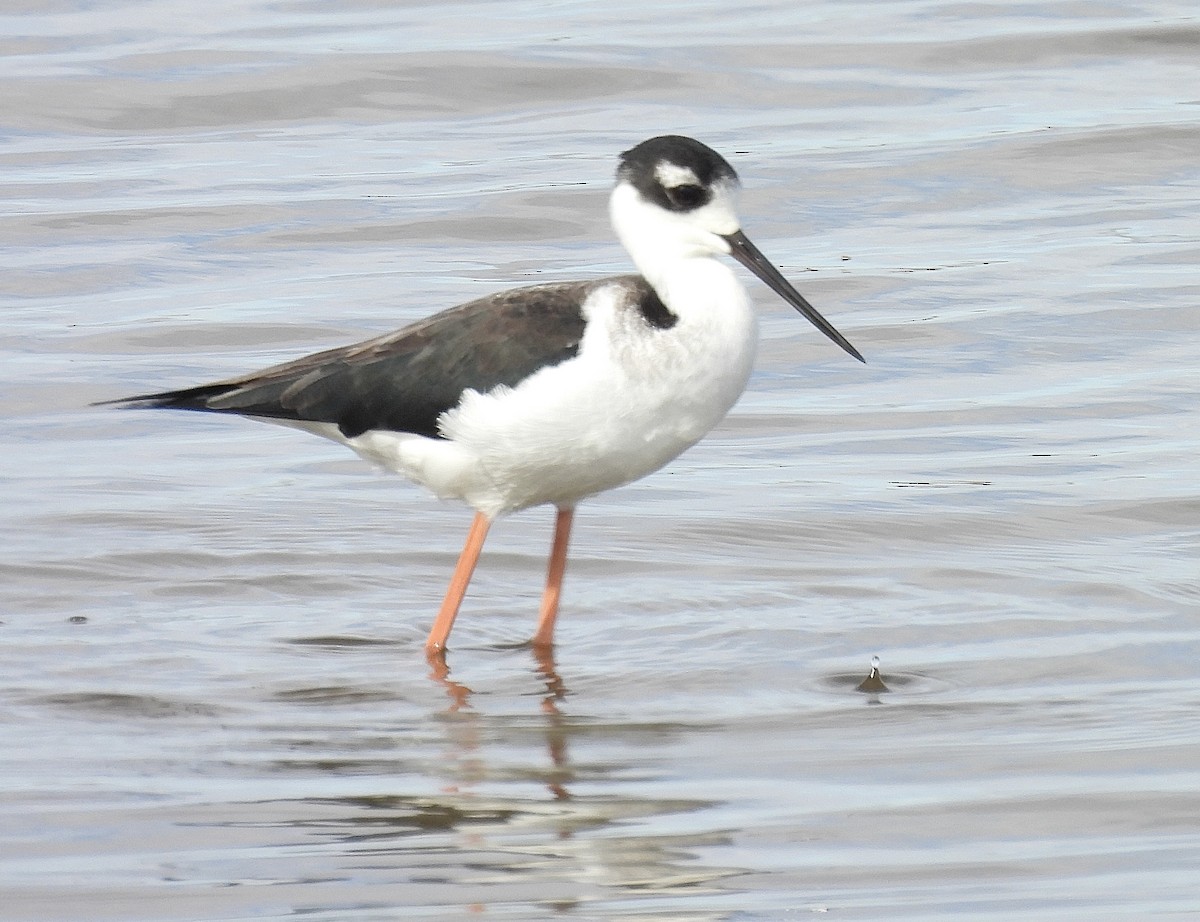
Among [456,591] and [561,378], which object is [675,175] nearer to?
[561,378]

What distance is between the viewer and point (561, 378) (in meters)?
7.18

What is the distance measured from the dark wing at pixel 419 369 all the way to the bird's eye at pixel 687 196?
11.7 inches

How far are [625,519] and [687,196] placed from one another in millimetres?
2041

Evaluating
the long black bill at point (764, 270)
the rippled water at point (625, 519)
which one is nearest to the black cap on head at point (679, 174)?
the long black bill at point (764, 270)

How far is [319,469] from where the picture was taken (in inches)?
391

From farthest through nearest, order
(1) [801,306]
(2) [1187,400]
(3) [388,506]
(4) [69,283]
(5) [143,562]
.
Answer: (4) [69,283] → (2) [1187,400] → (3) [388,506] → (5) [143,562] → (1) [801,306]

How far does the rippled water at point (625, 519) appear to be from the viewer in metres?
5.55

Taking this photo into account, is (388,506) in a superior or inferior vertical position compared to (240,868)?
inferior

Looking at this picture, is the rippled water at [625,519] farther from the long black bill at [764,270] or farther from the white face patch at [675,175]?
the white face patch at [675,175]

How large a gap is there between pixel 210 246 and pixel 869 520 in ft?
20.2

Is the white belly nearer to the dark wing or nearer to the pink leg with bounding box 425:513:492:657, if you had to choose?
the dark wing

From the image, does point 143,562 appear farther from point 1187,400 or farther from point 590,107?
point 590,107

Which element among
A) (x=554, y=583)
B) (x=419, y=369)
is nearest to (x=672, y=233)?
(x=419, y=369)

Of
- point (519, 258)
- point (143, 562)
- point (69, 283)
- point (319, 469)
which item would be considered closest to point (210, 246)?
point (69, 283)
